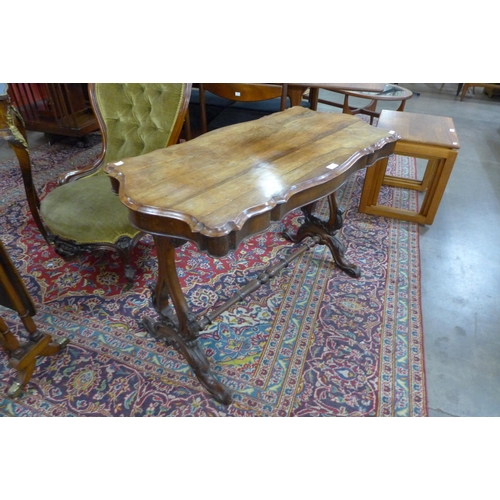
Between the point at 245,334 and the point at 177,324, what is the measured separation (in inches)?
13.9

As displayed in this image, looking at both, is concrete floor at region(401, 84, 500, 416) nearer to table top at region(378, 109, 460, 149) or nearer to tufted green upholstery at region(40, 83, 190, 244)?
table top at region(378, 109, 460, 149)

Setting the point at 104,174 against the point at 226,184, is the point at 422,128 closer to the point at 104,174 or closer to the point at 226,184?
the point at 226,184

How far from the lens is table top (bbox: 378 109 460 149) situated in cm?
223

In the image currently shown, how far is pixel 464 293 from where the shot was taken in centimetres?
194

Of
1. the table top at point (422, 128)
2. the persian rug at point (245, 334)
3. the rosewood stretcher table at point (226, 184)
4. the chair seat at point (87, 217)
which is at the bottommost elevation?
the persian rug at point (245, 334)

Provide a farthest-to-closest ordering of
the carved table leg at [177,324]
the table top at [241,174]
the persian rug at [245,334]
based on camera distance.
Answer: the persian rug at [245,334] < the carved table leg at [177,324] < the table top at [241,174]

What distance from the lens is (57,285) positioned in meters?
1.95

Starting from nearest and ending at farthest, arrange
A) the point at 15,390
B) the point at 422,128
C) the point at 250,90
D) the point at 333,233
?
the point at 15,390 < the point at 333,233 < the point at 422,128 < the point at 250,90

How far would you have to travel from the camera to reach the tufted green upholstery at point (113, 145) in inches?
69.1

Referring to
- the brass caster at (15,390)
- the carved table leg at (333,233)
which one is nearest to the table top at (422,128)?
the carved table leg at (333,233)

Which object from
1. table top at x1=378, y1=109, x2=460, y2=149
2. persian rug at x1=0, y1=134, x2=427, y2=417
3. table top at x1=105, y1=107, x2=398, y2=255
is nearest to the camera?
table top at x1=105, y1=107, x2=398, y2=255

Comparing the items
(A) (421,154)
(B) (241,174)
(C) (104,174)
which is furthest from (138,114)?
(A) (421,154)

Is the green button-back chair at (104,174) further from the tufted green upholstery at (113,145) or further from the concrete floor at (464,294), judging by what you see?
the concrete floor at (464,294)

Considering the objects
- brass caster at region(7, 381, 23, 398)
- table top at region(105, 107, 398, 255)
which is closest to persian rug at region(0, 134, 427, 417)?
brass caster at region(7, 381, 23, 398)
